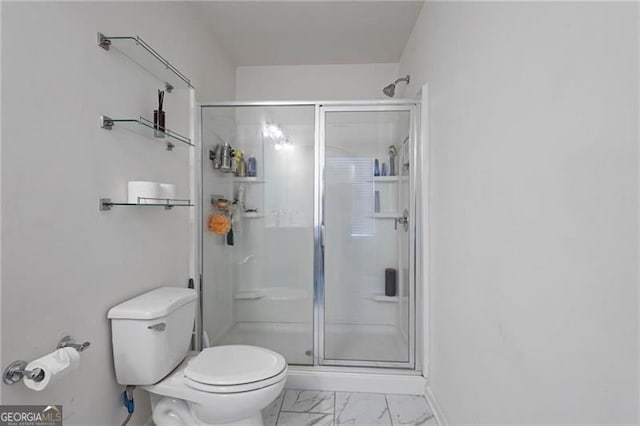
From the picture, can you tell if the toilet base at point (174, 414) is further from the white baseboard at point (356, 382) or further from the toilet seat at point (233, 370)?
the white baseboard at point (356, 382)

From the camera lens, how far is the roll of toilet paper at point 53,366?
3.21ft

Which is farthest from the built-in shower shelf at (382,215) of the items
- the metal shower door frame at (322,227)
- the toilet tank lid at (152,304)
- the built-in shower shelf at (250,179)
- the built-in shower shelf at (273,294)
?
the toilet tank lid at (152,304)

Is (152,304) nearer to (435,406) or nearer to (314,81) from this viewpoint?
(435,406)

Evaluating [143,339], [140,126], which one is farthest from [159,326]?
[140,126]

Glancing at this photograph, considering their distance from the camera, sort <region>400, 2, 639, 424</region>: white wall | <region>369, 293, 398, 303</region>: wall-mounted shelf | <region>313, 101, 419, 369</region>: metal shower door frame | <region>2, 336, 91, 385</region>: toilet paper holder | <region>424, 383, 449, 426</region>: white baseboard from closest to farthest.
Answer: <region>400, 2, 639, 424</region>: white wall < <region>2, 336, 91, 385</region>: toilet paper holder < <region>424, 383, 449, 426</region>: white baseboard < <region>313, 101, 419, 369</region>: metal shower door frame < <region>369, 293, 398, 303</region>: wall-mounted shelf

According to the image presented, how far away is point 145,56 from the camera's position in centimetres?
154

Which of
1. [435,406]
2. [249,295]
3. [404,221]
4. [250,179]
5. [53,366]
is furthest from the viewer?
[249,295]

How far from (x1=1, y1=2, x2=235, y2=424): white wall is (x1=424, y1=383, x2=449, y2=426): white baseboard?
154 centimetres

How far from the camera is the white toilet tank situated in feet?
4.54

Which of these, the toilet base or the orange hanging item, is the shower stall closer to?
the orange hanging item

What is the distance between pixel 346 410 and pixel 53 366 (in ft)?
4.82

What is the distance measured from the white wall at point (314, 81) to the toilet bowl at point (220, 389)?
2.41 metres

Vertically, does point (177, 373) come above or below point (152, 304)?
below

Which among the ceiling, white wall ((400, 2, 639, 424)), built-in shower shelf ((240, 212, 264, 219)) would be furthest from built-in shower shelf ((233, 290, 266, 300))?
the ceiling
